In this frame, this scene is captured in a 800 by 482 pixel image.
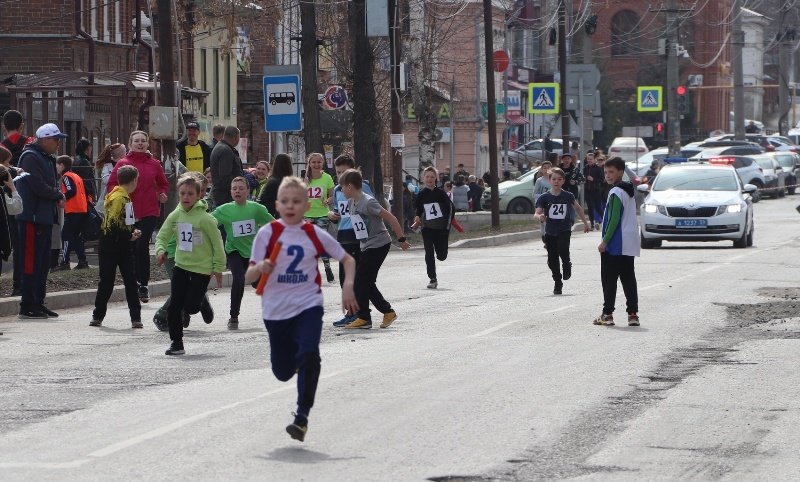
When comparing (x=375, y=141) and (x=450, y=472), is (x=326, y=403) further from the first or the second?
(x=375, y=141)

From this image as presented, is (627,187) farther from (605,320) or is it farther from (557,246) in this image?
(557,246)

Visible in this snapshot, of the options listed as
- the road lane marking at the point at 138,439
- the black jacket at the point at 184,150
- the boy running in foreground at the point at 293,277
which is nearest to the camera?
the road lane marking at the point at 138,439

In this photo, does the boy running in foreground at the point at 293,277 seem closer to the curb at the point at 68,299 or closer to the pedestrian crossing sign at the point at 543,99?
the curb at the point at 68,299

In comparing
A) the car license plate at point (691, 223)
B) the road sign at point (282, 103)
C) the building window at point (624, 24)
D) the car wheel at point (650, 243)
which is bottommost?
the car wheel at point (650, 243)

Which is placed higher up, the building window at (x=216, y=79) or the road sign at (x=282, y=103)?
the building window at (x=216, y=79)

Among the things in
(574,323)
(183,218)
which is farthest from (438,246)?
(183,218)

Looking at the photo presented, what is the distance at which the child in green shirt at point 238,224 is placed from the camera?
16.1 metres

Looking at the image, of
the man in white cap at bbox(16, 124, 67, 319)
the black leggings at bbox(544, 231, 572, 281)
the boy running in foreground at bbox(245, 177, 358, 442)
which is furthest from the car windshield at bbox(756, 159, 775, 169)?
the boy running in foreground at bbox(245, 177, 358, 442)

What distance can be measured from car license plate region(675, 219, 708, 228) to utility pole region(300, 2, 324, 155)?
733 cm

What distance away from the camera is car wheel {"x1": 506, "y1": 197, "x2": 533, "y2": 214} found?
164ft

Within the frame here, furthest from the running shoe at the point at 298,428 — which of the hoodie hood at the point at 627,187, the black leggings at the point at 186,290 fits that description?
the hoodie hood at the point at 627,187

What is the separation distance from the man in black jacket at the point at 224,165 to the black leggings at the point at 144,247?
2.11 metres

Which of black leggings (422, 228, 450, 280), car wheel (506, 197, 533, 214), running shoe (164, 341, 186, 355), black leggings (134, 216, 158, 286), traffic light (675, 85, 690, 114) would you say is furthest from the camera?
traffic light (675, 85, 690, 114)

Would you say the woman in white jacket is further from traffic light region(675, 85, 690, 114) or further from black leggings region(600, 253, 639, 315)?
traffic light region(675, 85, 690, 114)
